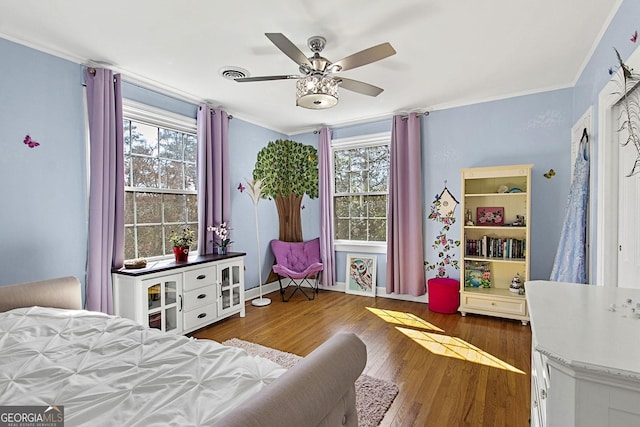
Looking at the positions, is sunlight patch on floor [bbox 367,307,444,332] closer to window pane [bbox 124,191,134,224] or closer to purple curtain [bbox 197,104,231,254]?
purple curtain [bbox 197,104,231,254]

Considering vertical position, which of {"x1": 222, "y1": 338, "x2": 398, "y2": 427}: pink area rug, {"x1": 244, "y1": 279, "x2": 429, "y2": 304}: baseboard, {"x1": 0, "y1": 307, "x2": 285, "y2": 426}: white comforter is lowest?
{"x1": 222, "y1": 338, "x2": 398, "y2": 427}: pink area rug

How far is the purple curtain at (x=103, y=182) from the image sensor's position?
8.78 feet

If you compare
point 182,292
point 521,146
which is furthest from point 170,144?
point 521,146

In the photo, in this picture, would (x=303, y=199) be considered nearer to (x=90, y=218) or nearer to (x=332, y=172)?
(x=332, y=172)

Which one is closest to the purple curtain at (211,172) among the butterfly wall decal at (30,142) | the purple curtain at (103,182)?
the purple curtain at (103,182)

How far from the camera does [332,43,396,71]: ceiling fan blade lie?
197 cm

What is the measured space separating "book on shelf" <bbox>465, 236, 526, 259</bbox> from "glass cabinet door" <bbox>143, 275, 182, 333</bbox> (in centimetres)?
335

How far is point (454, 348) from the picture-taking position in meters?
2.85

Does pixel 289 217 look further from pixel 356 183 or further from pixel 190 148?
pixel 190 148

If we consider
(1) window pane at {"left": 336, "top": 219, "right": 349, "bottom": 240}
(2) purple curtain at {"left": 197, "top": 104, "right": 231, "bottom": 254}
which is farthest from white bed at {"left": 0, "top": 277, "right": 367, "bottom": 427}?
(1) window pane at {"left": 336, "top": 219, "right": 349, "bottom": 240}

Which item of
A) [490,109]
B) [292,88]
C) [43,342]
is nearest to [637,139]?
[490,109]

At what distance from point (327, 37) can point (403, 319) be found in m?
3.03

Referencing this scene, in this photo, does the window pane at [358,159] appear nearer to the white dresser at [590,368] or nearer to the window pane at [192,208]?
the window pane at [192,208]

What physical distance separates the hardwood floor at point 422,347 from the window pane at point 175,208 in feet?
4.25
